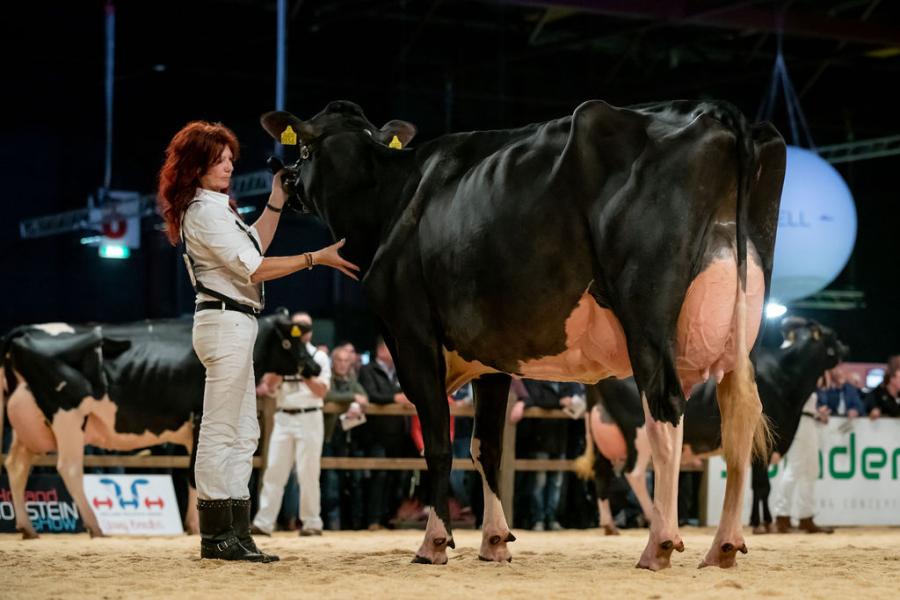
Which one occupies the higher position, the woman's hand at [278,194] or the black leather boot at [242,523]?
the woman's hand at [278,194]

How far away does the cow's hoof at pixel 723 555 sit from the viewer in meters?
6.33

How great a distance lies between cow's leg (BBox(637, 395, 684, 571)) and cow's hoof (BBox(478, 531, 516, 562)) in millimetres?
1198

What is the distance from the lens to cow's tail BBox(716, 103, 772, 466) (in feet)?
20.5

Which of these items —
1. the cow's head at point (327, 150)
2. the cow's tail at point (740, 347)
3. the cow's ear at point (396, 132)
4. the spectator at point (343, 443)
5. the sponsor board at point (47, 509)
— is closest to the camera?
the cow's tail at point (740, 347)

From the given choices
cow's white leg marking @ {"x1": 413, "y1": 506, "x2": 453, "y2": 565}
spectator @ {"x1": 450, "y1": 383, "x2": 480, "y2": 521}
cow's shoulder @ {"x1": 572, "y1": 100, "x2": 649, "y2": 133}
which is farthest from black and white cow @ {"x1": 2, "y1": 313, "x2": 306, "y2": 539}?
cow's shoulder @ {"x1": 572, "y1": 100, "x2": 649, "y2": 133}

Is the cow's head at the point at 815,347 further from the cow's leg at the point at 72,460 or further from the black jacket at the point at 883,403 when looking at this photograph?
the cow's leg at the point at 72,460

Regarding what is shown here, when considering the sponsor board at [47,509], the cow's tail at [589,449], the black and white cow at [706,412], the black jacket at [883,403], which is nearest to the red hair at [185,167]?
the sponsor board at [47,509]

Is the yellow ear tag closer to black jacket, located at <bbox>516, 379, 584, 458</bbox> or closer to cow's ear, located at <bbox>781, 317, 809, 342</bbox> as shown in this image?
black jacket, located at <bbox>516, 379, 584, 458</bbox>

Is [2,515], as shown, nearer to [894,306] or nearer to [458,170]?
[458,170]

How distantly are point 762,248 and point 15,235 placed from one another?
1993 centimetres

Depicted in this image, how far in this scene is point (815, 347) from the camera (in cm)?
1353

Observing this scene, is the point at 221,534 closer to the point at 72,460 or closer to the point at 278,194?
the point at 278,194

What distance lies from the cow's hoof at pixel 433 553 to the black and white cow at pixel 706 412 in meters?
5.52

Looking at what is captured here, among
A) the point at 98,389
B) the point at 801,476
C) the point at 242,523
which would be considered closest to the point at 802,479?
the point at 801,476
